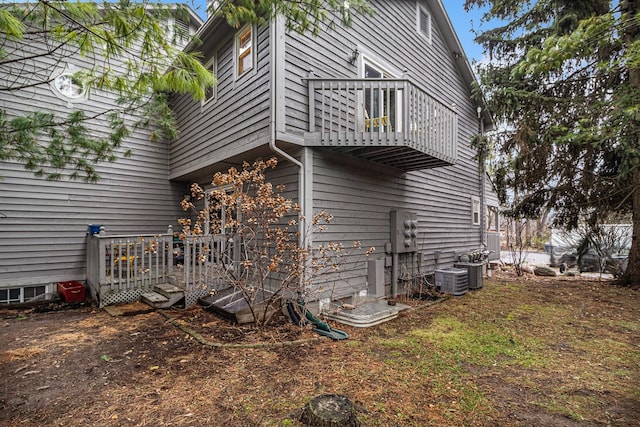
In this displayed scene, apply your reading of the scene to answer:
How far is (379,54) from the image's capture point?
7309 millimetres

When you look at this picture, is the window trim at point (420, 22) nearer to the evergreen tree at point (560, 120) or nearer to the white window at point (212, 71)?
the evergreen tree at point (560, 120)

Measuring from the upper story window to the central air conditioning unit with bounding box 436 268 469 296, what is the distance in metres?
6.42

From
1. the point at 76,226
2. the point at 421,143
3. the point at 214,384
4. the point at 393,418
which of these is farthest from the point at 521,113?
the point at 76,226

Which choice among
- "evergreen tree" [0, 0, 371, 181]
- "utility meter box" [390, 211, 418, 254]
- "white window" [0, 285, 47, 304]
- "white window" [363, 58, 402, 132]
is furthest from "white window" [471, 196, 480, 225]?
"white window" [0, 285, 47, 304]

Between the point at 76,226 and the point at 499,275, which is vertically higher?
the point at 76,226

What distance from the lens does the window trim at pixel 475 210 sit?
35.6ft

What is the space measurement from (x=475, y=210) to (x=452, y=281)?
14.9ft

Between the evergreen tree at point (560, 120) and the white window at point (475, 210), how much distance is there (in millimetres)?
1273

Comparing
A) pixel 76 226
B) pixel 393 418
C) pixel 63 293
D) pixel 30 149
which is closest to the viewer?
pixel 393 418

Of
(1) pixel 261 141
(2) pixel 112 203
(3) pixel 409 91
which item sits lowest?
(2) pixel 112 203

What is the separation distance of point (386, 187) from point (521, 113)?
4.92 metres

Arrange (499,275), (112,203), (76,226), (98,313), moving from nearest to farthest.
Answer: (98,313) → (76,226) → (112,203) → (499,275)

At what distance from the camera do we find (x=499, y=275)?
36.6ft

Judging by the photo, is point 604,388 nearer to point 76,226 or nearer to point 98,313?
point 98,313
